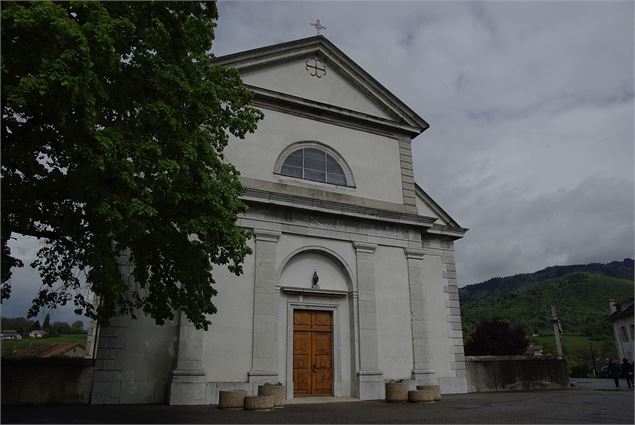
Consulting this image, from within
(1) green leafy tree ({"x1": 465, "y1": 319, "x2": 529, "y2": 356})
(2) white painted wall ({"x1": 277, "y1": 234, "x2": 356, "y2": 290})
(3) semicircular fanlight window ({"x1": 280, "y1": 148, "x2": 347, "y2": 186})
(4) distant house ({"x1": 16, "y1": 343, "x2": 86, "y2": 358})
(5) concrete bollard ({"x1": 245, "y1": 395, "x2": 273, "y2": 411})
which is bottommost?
(5) concrete bollard ({"x1": 245, "y1": 395, "x2": 273, "y2": 411})

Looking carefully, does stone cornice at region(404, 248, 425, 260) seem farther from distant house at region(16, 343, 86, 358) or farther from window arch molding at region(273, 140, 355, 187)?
distant house at region(16, 343, 86, 358)

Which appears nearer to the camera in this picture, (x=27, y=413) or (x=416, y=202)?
(x=27, y=413)

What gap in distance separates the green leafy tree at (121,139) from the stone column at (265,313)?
398 centimetres

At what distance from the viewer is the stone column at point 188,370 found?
12.5 m

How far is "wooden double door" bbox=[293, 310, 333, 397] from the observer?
14547 mm

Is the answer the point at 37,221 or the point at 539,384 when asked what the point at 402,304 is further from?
the point at 37,221

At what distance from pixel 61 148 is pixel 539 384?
56.3 ft

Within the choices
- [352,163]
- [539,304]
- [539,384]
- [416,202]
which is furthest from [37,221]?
[539,304]

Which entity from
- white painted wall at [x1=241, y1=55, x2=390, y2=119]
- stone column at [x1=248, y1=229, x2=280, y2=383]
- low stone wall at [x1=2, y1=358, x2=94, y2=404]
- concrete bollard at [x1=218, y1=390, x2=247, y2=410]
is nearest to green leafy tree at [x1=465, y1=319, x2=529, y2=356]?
white painted wall at [x1=241, y1=55, x2=390, y2=119]

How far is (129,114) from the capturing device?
28.7 feet

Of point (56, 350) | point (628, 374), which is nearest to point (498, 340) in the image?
point (628, 374)

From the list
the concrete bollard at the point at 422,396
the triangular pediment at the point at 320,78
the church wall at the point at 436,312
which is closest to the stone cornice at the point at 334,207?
the church wall at the point at 436,312

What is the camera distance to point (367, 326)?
50.6ft

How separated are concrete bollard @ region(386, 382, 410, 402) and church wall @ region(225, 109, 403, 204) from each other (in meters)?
6.39
